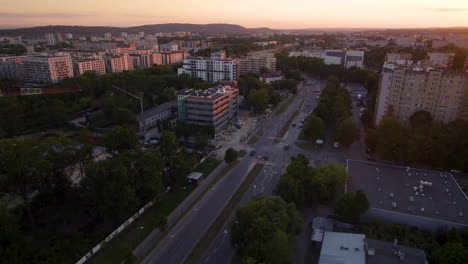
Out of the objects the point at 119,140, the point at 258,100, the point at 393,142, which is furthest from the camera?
the point at 258,100

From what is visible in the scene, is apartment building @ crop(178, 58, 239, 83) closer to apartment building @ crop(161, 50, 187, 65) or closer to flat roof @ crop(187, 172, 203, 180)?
apartment building @ crop(161, 50, 187, 65)

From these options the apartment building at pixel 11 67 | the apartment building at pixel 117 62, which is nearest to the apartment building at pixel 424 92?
the apartment building at pixel 117 62

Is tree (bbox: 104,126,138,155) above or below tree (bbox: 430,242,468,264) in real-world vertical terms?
above

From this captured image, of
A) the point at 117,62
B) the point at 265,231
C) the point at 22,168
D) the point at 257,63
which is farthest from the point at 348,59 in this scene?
the point at 22,168

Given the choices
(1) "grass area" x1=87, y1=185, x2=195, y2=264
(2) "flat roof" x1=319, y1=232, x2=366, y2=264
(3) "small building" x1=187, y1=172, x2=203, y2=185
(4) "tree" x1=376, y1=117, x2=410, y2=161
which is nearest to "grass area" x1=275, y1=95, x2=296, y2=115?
(4) "tree" x1=376, y1=117, x2=410, y2=161

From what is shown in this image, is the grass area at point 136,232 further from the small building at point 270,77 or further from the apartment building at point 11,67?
the apartment building at point 11,67

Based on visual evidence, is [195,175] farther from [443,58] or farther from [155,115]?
[443,58]
